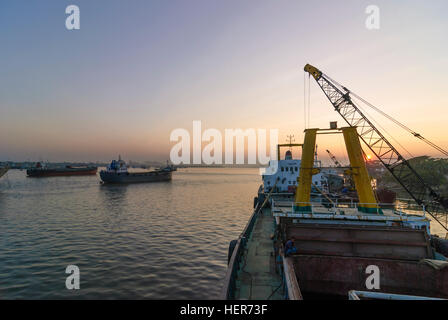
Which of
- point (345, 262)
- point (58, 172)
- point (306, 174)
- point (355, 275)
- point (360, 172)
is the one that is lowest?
point (355, 275)

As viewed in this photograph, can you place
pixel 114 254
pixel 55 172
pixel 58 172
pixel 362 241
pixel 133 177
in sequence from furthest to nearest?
pixel 58 172 < pixel 55 172 < pixel 133 177 < pixel 114 254 < pixel 362 241

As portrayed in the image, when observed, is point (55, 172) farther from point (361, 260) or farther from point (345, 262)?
point (361, 260)

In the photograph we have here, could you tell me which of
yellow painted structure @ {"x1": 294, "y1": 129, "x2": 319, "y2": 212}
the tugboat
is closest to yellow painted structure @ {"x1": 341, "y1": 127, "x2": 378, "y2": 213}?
yellow painted structure @ {"x1": 294, "y1": 129, "x2": 319, "y2": 212}

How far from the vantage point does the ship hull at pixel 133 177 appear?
82000 mm

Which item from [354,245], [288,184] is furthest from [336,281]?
[288,184]

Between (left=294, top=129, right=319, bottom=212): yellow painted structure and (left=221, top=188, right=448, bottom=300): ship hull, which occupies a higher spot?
(left=294, top=129, right=319, bottom=212): yellow painted structure

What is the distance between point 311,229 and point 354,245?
2.48m

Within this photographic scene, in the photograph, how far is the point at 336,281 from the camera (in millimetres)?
11773

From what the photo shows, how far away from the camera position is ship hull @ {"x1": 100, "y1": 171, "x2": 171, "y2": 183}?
8200 centimetres

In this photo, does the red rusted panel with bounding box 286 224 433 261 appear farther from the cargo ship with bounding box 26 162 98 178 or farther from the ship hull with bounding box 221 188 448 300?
the cargo ship with bounding box 26 162 98 178

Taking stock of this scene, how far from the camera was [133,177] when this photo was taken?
89562 millimetres

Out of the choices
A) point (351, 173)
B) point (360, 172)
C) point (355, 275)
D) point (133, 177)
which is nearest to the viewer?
point (355, 275)

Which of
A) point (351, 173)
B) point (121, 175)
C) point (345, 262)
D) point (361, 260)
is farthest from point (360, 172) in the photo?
point (121, 175)

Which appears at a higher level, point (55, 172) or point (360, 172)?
point (360, 172)
